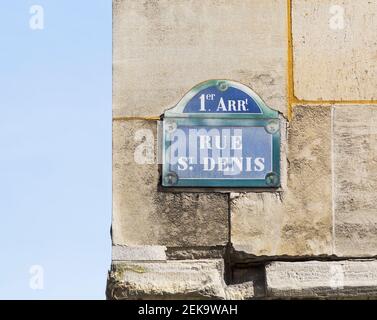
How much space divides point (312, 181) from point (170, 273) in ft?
2.58

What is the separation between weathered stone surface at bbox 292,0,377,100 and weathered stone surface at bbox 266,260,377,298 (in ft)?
2.56

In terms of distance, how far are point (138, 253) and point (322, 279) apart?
85cm

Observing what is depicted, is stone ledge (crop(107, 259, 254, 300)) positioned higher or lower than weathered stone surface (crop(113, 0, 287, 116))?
lower

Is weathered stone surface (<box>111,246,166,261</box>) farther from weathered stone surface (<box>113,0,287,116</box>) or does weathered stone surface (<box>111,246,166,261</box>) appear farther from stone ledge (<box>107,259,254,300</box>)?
weathered stone surface (<box>113,0,287,116</box>)

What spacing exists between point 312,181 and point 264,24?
754mm

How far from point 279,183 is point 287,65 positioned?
1.78 feet

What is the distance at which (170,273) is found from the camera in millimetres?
189250

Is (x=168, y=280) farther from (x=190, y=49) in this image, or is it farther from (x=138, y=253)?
(x=190, y=49)

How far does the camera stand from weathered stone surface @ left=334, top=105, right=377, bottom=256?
189 metres

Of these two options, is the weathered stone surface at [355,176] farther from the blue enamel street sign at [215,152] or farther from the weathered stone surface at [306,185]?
the blue enamel street sign at [215,152]

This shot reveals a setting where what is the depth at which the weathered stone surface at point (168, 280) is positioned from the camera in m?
189

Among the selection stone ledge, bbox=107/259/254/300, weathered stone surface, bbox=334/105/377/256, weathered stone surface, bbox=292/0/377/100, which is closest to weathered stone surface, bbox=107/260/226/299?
stone ledge, bbox=107/259/254/300

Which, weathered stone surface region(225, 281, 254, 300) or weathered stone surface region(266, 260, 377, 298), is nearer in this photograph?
weathered stone surface region(266, 260, 377, 298)
